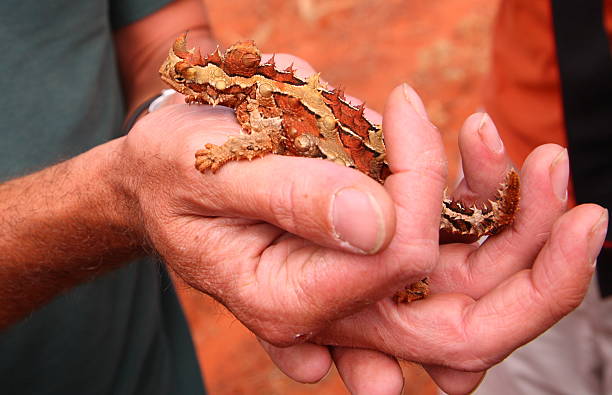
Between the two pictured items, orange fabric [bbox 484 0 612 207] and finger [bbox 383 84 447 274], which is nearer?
finger [bbox 383 84 447 274]

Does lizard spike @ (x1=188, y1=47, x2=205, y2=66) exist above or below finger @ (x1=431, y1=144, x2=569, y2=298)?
above

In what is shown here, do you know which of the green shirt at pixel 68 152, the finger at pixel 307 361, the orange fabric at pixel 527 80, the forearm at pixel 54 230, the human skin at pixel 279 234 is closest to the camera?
the human skin at pixel 279 234

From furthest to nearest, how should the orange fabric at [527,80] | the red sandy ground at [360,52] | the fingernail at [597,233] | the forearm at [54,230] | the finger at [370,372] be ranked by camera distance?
the red sandy ground at [360,52] → the orange fabric at [527,80] → the forearm at [54,230] → the finger at [370,372] → the fingernail at [597,233]

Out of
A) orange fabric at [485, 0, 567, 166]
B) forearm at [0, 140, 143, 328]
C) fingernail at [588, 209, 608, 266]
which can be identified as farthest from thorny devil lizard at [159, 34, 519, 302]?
orange fabric at [485, 0, 567, 166]

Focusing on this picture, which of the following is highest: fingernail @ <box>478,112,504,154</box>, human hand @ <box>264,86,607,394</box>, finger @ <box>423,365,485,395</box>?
fingernail @ <box>478,112,504,154</box>

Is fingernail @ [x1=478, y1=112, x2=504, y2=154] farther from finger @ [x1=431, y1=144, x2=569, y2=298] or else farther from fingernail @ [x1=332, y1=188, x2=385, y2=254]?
fingernail @ [x1=332, y1=188, x2=385, y2=254]

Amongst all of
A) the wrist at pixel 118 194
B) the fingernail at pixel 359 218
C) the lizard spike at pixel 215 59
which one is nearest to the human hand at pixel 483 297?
the fingernail at pixel 359 218

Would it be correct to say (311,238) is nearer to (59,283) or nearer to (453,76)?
(59,283)

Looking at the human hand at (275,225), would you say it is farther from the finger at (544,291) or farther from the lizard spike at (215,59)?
the lizard spike at (215,59)

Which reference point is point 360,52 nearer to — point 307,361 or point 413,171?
point 307,361
